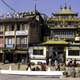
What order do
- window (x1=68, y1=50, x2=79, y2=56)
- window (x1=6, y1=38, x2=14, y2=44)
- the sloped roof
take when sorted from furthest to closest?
the sloped roof → window (x1=6, y1=38, x2=14, y2=44) → window (x1=68, y1=50, x2=79, y2=56)

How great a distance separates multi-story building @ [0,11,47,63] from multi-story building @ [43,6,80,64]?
336 cm

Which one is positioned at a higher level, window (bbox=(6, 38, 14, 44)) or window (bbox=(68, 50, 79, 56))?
window (bbox=(6, 38, 14, 44))

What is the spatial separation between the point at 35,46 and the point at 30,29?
401cm

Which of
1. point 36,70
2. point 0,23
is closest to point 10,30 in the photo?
point 0,23

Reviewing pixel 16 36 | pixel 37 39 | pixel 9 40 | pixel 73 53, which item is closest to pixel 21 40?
pixel 16 36

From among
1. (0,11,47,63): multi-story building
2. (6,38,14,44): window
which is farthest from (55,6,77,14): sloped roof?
(6,38,14,44): window

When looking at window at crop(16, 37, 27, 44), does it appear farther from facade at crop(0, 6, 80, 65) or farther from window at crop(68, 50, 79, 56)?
A: window at crop(68, 50, 79, 56)

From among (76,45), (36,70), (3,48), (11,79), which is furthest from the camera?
(3,48)

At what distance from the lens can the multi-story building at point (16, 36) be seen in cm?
6012

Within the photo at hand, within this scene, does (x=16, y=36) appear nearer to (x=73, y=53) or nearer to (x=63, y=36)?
(x=63, y=36)

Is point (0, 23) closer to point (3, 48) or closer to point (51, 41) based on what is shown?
point (3, 48)

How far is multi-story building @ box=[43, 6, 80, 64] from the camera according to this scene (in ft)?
188

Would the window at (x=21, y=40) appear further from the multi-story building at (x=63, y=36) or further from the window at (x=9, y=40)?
the multi-story building at (x=63, y=36)

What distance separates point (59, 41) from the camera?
195ft
